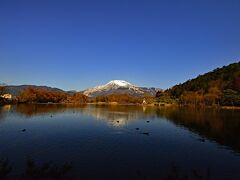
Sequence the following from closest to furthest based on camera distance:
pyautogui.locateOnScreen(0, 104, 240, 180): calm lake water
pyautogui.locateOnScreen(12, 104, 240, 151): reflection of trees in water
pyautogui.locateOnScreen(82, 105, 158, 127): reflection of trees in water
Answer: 1. pyautogui.locateOnScreen(0, 104, 240, 180): calm lake water
2. pyautogui.locateOnScreen(12, 104, 240, 151): reflection of trees in water
3. pyautogui.locateOnScreen(82, 105, 158, 127): reflection of trees in water

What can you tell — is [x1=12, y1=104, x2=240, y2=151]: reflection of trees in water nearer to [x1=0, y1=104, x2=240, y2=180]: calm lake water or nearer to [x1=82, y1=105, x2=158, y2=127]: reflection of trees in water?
[x1=82, y1=105, x2=158, y2=127]: reflection of trees in water

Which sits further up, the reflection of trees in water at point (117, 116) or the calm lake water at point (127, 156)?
the reflection of trees in water at point (117, 116)

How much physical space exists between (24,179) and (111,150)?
54.1 ft

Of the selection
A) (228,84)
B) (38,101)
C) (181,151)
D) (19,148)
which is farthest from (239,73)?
(19,148)

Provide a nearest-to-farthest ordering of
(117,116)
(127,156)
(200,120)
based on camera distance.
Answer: (127,156)
(200,120)
(117,116)

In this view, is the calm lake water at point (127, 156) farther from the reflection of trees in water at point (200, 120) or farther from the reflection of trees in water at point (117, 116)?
the reflection of trees in water at point (117, 116)

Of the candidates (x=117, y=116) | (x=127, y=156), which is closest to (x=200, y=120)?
(x=117, y=116)

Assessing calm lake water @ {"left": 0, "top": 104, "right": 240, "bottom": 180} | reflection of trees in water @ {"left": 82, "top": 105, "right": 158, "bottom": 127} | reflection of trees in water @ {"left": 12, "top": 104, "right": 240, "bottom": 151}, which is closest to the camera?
calm lake water @ {"left": 0, "top": 104, "right": 240, "bottom": 180}

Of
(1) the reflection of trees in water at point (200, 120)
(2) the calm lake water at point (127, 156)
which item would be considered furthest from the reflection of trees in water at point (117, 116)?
(2) the calm lake water at point (127, 156)

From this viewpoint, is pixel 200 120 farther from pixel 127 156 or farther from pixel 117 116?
pixel 127 156

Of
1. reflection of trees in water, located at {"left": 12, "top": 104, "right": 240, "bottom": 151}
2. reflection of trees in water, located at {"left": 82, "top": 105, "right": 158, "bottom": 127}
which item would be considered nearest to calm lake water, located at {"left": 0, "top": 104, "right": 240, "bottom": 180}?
reflection of trees in water, located at {"left": 12, "top": 104, "right": 240, "bottom": 151}

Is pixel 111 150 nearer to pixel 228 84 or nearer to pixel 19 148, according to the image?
pixel 19 148

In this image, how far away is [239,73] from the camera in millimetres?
183625

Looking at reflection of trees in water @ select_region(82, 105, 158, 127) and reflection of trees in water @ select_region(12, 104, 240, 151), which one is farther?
reflection of trees in water @ select_region(82, 105, 158, 127)
